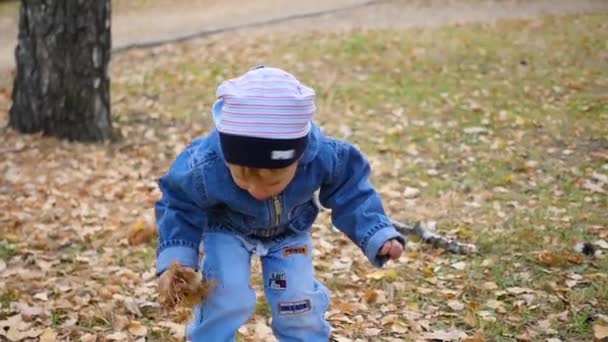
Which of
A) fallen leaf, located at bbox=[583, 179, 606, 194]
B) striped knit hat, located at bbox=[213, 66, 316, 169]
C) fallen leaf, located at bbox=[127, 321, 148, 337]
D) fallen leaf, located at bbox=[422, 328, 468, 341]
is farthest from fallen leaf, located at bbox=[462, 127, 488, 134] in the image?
striped knit hat, located at bbox=[213, 66, 316, 169]

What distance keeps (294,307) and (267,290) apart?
134mm

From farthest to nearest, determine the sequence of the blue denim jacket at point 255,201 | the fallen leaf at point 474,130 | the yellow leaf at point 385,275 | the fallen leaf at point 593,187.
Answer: the fallen leaf at point 474,130 → the fallen leaf at point 593,187 → the yellow leaf at point 385,275 → the blue denim jacket at point 255,201

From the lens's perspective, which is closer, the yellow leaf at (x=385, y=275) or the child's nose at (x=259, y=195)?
the child's nose at (x=259, y=195)

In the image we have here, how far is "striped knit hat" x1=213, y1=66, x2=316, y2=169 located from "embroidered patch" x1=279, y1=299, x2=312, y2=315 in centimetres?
59

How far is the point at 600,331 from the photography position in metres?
3.63

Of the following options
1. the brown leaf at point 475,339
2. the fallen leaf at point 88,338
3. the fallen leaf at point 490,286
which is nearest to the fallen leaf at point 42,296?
the fallen leaf at point 88,338

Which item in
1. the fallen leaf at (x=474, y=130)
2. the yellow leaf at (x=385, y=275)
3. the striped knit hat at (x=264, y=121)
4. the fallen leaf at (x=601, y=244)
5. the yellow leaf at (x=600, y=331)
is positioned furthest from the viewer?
the fallen leaf at (x=474, y=130)

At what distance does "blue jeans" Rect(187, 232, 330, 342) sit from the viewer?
2939mm

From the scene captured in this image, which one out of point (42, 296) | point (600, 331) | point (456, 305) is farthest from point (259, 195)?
point (42, 296)

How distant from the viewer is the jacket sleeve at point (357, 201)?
9.63 ft

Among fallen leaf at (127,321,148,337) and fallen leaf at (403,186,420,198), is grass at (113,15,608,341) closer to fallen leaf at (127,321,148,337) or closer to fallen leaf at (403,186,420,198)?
fallen leaf at (403,186,420,198)

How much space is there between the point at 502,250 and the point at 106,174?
299 centimetres

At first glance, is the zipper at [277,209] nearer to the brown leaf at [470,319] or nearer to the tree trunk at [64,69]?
the brown leaf at [470,319]

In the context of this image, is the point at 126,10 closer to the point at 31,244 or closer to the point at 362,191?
the point at 31,244
